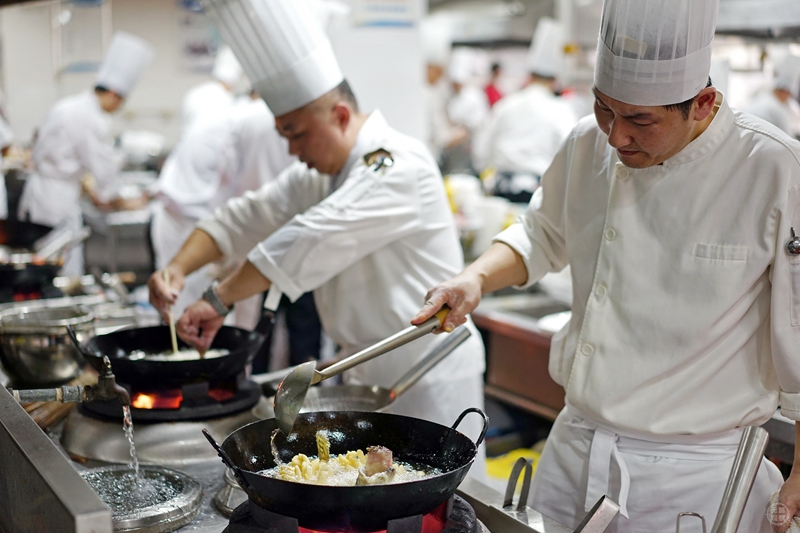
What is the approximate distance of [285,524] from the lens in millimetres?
1145

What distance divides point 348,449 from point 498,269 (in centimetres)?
57

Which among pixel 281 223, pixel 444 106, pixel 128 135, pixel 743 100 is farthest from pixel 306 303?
pixel 444 106

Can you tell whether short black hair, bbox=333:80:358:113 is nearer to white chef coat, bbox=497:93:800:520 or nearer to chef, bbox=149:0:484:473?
chef, bbox=149:0:484:473

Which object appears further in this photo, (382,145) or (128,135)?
(128,135)

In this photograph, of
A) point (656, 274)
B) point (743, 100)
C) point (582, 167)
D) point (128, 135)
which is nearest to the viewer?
point (656, 274)

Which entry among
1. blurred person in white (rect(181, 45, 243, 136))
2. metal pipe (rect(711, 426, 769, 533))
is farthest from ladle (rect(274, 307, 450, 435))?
blurred person in white (rect(181, 45, 243, 136))

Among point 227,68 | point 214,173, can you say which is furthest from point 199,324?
point 227,68

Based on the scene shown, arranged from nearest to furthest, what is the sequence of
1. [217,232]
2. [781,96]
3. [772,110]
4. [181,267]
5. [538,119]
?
[181,267], [217,232], [772,110], [781,96], [538,119]

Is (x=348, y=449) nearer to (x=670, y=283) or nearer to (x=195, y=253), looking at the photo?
(x=670, y=283)

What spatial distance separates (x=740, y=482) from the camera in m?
1.35

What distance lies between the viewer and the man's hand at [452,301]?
1.60m

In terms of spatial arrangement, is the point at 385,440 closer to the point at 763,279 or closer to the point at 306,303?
the point at 763,279

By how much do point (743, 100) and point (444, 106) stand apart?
5.02m

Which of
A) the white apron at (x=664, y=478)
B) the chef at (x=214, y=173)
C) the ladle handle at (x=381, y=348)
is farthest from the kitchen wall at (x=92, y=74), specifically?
the white apron at (x=664, y=478)
